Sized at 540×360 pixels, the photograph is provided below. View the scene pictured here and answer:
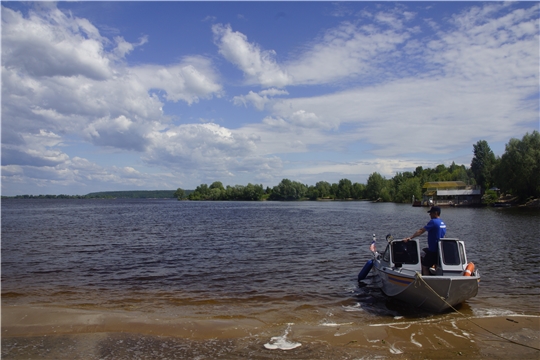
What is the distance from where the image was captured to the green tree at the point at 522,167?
71.9 meters

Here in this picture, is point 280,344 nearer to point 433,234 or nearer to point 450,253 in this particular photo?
point 433,234

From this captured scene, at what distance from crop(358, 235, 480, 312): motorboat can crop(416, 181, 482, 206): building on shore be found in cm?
9130

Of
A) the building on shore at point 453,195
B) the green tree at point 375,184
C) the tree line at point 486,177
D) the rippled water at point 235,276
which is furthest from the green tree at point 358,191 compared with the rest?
the rippled water at point 235,276

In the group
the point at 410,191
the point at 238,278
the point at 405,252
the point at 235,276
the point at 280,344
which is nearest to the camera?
the point at 280,344

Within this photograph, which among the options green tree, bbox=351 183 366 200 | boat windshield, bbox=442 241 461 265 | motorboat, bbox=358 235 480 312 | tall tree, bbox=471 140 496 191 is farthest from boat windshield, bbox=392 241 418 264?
green tree, bbox=351 183 366 200

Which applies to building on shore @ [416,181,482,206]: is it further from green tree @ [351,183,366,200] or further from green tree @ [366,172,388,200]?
green tree @ [351,183,366,200]

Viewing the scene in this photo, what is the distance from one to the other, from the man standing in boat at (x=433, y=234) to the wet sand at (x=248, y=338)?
6.36 feet

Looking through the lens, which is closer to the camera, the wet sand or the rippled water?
Result: the wet sand

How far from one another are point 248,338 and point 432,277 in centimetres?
569

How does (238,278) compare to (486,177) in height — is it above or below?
below

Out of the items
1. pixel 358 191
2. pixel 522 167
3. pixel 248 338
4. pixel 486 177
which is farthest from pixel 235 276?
pixel 358 191

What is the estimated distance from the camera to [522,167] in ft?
238

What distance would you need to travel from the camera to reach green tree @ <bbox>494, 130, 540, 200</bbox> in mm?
71938

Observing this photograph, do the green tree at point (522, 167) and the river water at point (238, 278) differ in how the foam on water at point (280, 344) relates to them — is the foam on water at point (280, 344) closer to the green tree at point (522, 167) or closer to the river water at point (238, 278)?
the river water at point (238, 278)
